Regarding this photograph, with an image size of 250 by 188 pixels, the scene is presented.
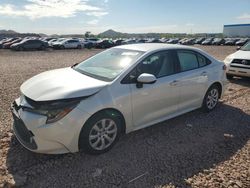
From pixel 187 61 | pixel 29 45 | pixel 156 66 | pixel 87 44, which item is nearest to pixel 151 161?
pixel 156 66

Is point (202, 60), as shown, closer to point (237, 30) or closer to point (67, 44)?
point (67, 44)

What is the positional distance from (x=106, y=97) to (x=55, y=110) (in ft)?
2.42

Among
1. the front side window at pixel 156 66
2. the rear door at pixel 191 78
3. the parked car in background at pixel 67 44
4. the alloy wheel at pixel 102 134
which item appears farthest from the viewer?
the parked car in background at pixel 67 44

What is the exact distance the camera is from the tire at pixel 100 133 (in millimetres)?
3443

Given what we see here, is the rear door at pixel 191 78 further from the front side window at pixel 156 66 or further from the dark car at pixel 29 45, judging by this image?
the dark car at pixel 29 45

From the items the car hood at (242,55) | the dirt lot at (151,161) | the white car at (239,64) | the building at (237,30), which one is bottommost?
the dirt lot at (151,161)

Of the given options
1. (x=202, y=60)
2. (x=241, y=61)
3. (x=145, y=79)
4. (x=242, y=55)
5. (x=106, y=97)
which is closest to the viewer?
(x=106, y=97)

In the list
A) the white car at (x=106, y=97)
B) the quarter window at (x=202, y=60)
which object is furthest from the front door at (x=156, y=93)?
the quarter window at (x=202, y=60)

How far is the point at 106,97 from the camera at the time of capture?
139 inches

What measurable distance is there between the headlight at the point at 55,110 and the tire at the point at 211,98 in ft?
10.8

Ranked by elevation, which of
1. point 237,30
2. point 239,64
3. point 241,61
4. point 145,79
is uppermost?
point 237,30

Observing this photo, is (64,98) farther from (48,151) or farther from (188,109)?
(188,109)

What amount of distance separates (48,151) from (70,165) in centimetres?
37

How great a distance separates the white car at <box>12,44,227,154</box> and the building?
97.6m
